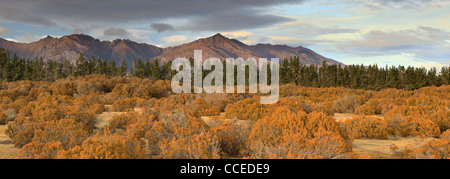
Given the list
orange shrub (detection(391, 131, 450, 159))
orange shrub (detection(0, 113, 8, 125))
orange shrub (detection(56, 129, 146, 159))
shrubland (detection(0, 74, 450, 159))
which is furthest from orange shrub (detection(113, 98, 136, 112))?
orange shrub (detection(391, 131, 450, 159))

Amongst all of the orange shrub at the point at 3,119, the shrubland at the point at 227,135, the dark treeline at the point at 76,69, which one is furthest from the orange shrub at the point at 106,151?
the dark treeline at the point at 76,69

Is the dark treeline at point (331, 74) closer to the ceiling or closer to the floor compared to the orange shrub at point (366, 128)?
closer to the ceiling

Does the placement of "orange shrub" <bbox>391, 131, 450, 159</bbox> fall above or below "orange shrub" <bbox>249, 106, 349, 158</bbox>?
below

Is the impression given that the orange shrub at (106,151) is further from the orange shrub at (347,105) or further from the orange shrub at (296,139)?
the orange shrub at (347,105)

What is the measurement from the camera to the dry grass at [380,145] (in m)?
7.21

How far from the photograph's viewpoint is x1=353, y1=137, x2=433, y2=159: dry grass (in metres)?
7.21

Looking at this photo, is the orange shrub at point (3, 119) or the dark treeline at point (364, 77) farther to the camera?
the dark treeline at point (364, 77)

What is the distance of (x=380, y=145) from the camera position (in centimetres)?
830

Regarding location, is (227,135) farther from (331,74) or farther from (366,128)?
(331,74)

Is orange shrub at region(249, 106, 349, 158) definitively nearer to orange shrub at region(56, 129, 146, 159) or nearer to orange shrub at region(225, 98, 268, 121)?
orange shrub at region(56, 129, 146, 159)

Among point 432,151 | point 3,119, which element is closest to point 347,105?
point 432,151

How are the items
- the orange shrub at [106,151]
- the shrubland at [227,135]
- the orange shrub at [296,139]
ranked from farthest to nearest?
the shrubland at [227,135]
the orange shrub at [296,139]
the orange shrub at [106,151]

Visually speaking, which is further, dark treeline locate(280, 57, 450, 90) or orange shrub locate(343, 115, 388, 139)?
dark treeline locate(280, 57, 450, 90)
